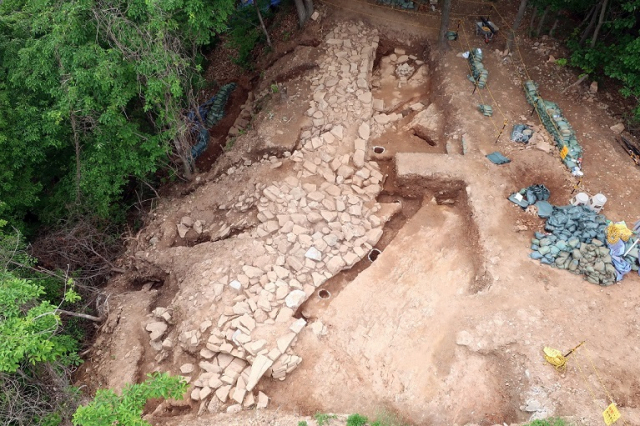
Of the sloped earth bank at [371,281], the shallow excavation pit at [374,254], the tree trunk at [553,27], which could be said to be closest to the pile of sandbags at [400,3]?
the sloped earth bank at [371,281]

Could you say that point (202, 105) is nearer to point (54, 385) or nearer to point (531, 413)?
point (54, 385)

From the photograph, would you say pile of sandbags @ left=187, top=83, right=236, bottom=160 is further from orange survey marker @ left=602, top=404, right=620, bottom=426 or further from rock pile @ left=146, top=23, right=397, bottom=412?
orange survey marker @ left=602, top=404, right=620, bottom=426

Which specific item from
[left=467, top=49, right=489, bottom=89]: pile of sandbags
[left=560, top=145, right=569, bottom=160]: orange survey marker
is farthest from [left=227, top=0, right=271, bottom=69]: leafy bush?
[left=560, top=145, right=569, bottom=160]: orange survey marker

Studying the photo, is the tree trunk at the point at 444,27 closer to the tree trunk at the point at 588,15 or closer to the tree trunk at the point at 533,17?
the tree trunk at the point at 533,17

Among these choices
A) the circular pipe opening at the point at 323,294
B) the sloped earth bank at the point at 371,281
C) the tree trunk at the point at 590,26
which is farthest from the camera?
the tree trunk at the point at 590,26

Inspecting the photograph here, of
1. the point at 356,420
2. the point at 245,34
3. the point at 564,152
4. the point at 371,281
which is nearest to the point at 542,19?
the point at 564,152

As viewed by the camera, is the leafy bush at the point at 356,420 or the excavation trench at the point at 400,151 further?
the excavation trench at the point at 400,151

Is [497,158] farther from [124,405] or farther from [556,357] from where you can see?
[124,405]
